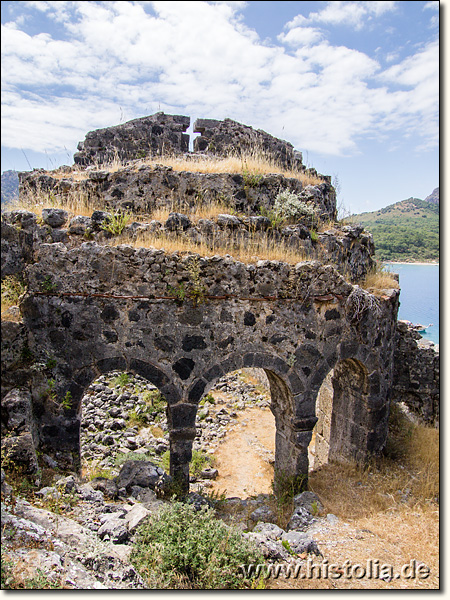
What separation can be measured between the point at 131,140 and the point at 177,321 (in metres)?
8.28

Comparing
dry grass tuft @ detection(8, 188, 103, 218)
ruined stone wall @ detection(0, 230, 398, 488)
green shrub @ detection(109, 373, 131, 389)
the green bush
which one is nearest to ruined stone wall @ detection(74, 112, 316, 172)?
dry grass tuft @ detection(8, 188, 103, 218)

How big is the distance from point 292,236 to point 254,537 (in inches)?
191

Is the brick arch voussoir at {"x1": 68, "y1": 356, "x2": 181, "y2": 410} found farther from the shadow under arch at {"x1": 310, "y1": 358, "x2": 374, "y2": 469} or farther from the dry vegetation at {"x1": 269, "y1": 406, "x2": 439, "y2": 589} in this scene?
the shadow under arch at {"x1": 310, "y1": 358, "x2": 374, "y2": 469}

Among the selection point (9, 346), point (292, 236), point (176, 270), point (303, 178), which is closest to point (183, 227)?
point (176, 270)

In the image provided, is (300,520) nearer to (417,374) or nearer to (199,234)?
(199,234)

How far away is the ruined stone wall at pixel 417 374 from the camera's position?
977 centimetres

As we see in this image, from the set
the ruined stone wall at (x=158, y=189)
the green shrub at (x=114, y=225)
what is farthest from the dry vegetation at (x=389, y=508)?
the ruined stone wall at (x=158, y=189)

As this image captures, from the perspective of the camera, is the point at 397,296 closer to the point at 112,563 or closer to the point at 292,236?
the point at 292,236

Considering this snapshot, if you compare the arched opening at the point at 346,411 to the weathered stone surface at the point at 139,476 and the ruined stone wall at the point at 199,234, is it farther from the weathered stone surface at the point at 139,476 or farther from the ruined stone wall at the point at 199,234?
the weathered stone surface at the point at 139,476

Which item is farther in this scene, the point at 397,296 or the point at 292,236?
the point at 397,296

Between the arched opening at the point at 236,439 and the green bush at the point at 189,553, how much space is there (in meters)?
2.66

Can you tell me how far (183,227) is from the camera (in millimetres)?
7055

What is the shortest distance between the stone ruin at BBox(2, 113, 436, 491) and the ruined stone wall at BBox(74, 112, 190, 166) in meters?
4.48

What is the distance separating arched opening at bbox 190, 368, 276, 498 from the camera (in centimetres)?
873
